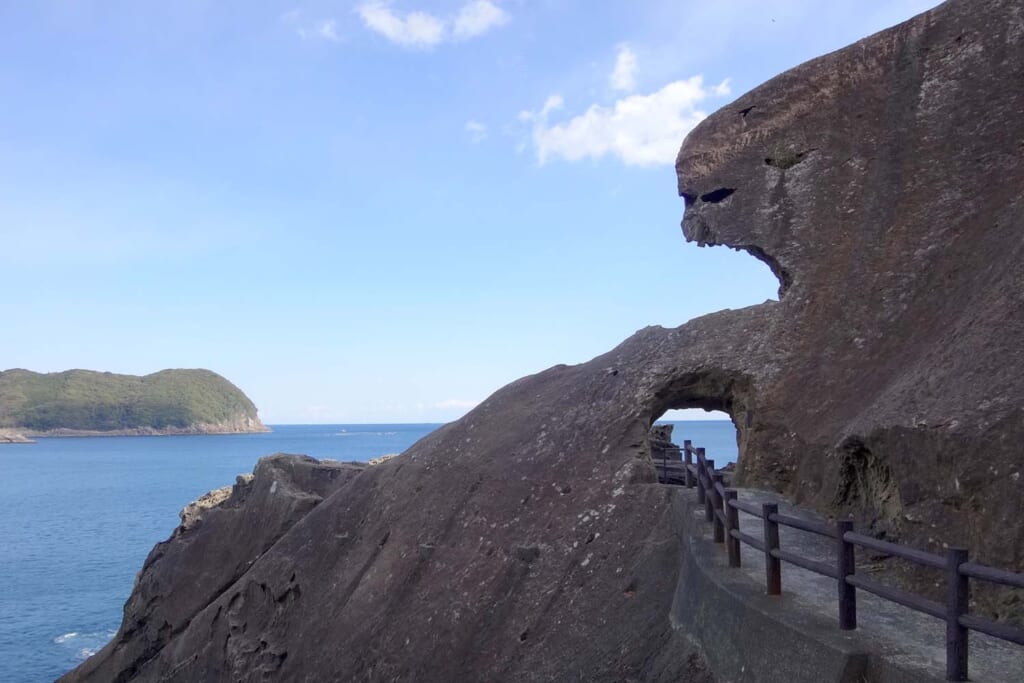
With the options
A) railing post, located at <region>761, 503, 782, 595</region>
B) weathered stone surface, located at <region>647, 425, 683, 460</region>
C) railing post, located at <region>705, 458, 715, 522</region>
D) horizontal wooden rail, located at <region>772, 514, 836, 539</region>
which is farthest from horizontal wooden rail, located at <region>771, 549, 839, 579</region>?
weathered stone surface, located at <region>647, 425, 683, 460</region>

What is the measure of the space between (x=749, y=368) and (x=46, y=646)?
3657 cm

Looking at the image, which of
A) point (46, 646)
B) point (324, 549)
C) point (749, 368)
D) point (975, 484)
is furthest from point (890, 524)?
point (46, 646)

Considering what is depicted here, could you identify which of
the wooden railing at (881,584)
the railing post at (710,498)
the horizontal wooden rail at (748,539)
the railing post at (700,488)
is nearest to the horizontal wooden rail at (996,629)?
the wooden railing at (881,584)

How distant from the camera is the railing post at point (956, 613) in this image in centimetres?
593

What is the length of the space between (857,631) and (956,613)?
5.02 feet

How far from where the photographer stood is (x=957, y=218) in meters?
13.7

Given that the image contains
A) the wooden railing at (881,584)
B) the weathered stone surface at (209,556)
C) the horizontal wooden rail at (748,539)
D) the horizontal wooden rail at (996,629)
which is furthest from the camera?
the weathered stone surface at (209,556)

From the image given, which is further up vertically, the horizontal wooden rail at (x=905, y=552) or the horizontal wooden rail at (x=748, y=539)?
the horizontal wooden rail at (x=905, y=552)

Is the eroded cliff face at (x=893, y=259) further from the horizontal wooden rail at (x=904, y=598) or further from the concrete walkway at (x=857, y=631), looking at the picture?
the horizontal wooden rail at (x=904, y=598)

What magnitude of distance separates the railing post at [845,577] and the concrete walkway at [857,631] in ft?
0.35

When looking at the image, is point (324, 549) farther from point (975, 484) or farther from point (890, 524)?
point (975, 484)

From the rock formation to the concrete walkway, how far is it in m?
1.16

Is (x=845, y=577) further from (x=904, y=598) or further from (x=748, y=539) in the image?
(x=748, y=539)

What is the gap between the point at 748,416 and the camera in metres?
15.4
